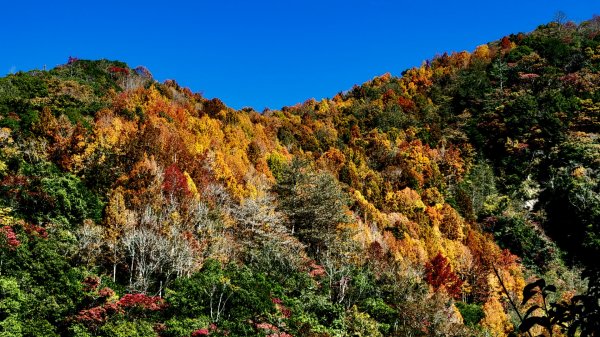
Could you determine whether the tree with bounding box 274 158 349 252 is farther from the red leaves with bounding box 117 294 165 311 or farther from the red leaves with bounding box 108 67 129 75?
the red leaves with bounding box 108 67 129 75

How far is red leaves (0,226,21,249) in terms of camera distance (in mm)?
18594

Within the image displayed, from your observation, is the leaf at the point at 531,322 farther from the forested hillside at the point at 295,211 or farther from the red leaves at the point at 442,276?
the red leaves at the point at 442,276

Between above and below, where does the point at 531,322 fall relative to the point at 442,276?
above

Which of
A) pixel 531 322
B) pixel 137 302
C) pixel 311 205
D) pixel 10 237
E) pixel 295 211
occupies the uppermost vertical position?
pixel 311 205

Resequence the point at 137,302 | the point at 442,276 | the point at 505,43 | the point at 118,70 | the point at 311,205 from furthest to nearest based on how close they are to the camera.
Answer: the point at 505,43, the point at 118,70, the point at 442,276, the point at 311,205, the point at 137,302

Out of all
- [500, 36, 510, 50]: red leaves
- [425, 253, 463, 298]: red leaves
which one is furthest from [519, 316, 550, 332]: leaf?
[500, 36, 510, 50]: red leaves

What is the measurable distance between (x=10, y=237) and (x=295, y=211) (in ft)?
64.7

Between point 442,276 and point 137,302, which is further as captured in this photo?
point 442,276

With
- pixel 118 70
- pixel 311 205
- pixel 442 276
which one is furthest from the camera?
pixel 118 70

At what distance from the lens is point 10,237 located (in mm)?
19031

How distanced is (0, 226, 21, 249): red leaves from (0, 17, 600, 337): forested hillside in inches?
4.7

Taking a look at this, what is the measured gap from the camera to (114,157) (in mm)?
31625

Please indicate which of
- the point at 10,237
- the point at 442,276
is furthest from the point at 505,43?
the point at 10,237

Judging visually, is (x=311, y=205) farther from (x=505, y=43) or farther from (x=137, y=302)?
(x=505, y=43)
